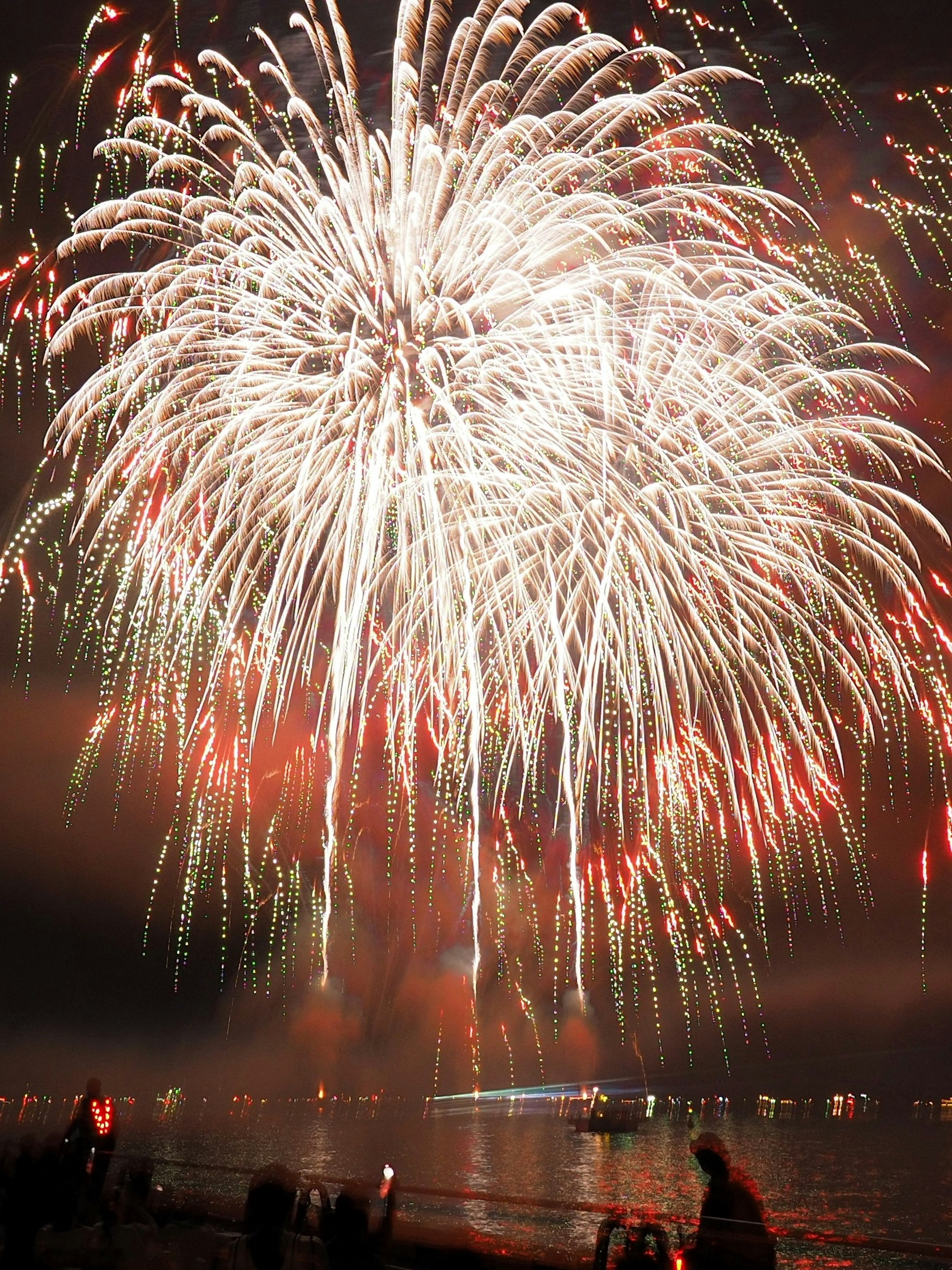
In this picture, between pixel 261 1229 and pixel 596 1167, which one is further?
pixel 596 1167

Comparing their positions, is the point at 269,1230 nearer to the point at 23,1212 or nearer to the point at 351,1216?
the point at 351,1216

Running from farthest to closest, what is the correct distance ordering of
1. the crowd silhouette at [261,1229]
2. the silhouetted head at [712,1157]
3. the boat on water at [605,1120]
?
the boat on water at [605,1120], the silhouetted head at [712,1157], the crowd silhouette at [261,1229]

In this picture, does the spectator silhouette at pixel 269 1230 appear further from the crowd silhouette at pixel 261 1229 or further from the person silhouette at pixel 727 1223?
the person silhouette at pixel 727 1223

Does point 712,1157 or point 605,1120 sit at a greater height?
point 712,1157

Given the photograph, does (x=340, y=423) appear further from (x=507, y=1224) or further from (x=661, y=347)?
(x=507, y=1224)

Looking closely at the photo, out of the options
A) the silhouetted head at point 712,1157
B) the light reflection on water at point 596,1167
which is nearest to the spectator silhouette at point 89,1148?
the light reflection on water at point 596,1167

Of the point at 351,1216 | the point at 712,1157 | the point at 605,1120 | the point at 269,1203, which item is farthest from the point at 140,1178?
the point at 605,1120

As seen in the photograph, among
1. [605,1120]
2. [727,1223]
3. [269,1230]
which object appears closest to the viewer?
[269,1230]
